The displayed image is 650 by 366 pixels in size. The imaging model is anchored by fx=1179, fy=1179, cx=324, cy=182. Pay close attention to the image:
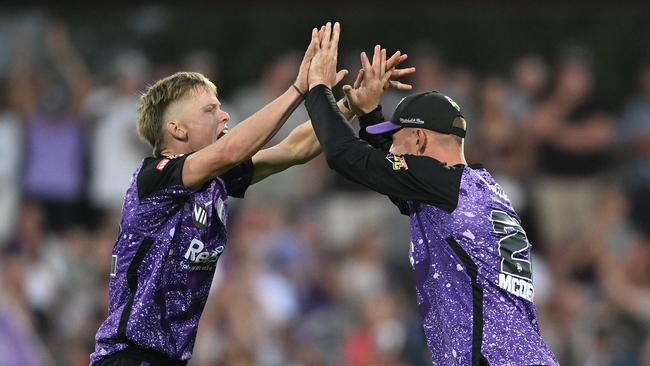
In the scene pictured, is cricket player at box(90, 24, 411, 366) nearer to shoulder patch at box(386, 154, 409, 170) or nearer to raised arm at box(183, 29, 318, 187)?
raised arm at box(183, 29, 318, 187)

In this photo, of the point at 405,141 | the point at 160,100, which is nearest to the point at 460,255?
the point at 405,141

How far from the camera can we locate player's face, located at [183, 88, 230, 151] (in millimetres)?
6172

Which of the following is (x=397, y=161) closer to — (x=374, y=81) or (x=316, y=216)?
(x=374, y=81)

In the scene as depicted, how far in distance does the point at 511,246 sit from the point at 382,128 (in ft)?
2.92

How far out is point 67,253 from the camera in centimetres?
1302

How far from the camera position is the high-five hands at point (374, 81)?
6123 millimetres

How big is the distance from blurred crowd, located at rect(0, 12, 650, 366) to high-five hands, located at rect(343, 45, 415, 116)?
5.34 metres

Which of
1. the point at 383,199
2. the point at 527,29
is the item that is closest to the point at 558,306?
the point at 383,199

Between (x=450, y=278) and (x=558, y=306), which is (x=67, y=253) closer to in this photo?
(x=558, y=306)

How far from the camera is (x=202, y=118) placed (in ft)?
20.3

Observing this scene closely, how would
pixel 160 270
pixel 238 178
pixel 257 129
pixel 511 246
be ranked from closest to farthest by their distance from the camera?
pixel 511 246
pixel 257 129
pixel 160 270
pixel 238 178

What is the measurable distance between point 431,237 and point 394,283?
263 inches

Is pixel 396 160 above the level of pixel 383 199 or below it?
above

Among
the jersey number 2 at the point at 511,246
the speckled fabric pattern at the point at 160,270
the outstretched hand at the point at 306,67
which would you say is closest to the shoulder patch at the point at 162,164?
the speckled fabric pattern at the point at 160,270
